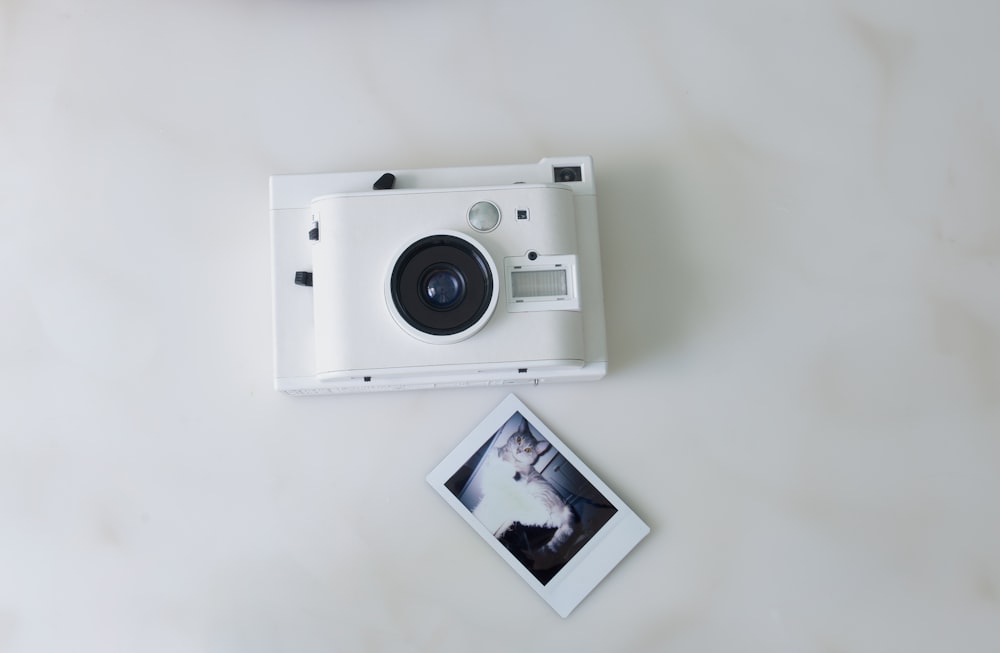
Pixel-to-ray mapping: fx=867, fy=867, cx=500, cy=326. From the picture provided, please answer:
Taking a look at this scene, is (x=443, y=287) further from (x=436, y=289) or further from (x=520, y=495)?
(x=520, y=495)

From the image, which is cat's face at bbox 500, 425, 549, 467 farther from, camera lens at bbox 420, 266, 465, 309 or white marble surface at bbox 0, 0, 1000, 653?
camera lens at bbox 420, 266, 465, 309

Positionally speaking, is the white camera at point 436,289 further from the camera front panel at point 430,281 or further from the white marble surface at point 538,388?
the white marble surface at point 538,388

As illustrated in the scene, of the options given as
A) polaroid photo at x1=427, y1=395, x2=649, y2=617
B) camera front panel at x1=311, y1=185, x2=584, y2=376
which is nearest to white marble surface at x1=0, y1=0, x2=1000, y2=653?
polaroid photo at x1=427, y1=395, x2=649, y2=617

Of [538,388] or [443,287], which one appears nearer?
[443,287]

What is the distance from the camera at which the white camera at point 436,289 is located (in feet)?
3.22

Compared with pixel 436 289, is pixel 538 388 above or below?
below

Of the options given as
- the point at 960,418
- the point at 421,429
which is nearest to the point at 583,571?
the point at 421,429

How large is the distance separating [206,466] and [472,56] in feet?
2.08

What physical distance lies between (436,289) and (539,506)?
0.31 meters

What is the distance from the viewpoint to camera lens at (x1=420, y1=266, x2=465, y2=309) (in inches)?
38.9

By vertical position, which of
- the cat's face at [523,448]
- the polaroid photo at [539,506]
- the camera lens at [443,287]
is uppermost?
the camera lens at [443,287]

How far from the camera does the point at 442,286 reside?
1.00m

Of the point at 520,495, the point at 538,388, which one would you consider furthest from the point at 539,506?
the point at 538,388

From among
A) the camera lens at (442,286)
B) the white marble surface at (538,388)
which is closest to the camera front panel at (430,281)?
the camera lens at (442,286)
